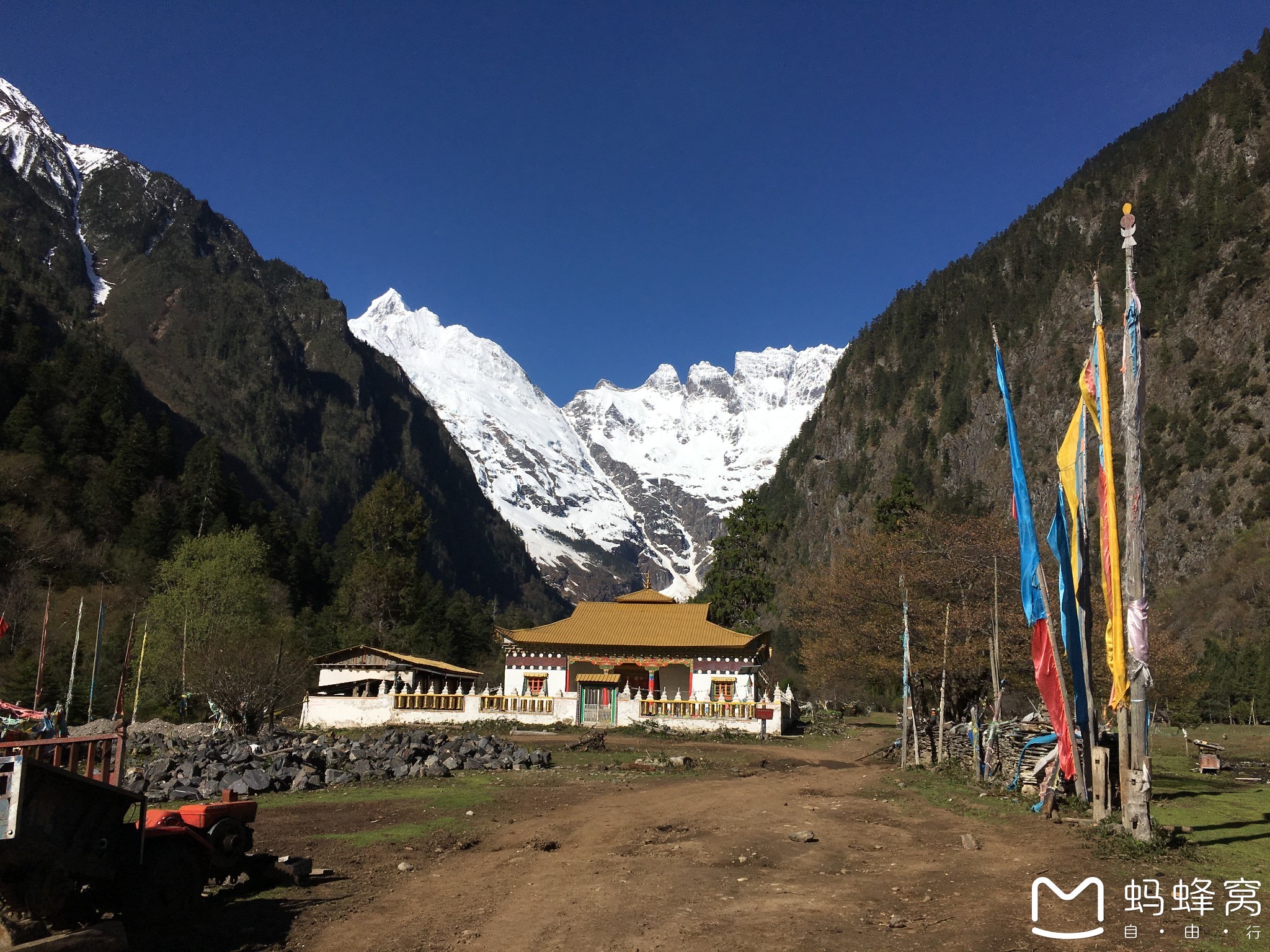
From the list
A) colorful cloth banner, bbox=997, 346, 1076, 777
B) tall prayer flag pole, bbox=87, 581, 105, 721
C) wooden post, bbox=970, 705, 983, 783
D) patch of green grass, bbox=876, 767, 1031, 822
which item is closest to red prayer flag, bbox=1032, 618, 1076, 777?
colorful cloth banner, bbox=997, 346, 1076, 777

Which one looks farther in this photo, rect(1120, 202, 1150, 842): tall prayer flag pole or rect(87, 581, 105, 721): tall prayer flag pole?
rect(87, 581, 105, 721): tall prayer flag pole

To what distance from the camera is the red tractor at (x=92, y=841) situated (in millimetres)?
7074

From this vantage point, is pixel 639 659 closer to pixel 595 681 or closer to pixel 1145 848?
pixel 595 681

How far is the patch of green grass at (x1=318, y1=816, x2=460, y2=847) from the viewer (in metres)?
13.3

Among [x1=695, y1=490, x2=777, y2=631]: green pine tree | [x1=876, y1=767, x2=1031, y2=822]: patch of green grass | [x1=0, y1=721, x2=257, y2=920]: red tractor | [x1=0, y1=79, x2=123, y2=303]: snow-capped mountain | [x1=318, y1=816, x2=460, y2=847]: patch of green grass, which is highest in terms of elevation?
[x1=0, y1=79, x2=123, y2=303]: snow-capped mountain

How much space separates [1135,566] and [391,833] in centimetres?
1201

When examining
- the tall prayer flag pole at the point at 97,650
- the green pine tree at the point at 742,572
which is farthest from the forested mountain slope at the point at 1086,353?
the tall prayer flag pole at the point at 97,650

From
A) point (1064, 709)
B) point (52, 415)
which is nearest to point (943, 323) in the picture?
point (52, 415)

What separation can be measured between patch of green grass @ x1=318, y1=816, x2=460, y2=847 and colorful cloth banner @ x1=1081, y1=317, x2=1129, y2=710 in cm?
1066

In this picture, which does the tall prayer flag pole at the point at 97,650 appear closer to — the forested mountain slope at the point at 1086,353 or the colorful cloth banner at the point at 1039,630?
the colorful cloth banner at the point at 1039,630

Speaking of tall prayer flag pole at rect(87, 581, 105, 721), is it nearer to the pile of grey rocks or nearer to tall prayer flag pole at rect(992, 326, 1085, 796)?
the pile of grey rocks

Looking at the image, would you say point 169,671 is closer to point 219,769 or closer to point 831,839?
point 219,769

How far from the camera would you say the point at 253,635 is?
135 feet

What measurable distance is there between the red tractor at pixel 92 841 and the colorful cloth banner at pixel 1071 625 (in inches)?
499
